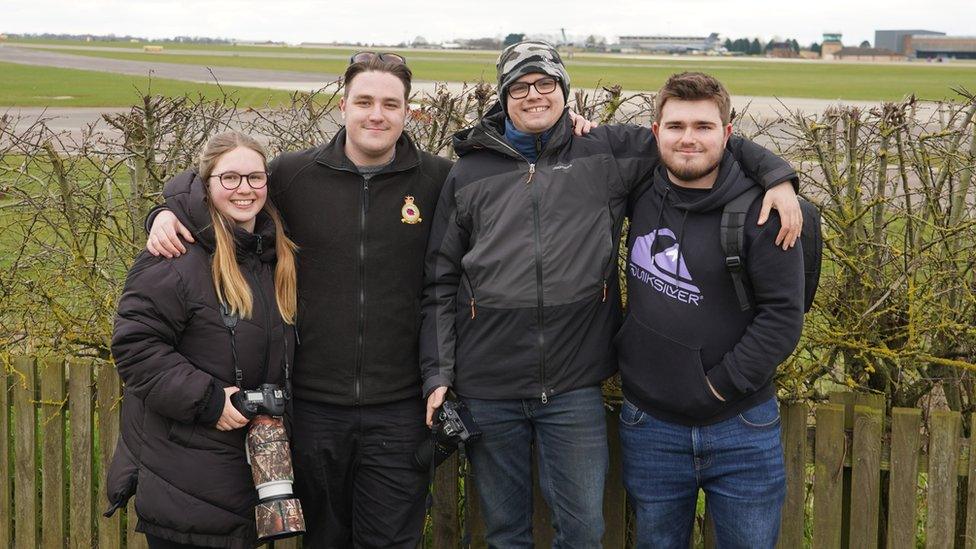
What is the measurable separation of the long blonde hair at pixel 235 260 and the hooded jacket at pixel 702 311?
1.18 meters

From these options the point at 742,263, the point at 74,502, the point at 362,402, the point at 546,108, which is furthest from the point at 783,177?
the point at 74,502

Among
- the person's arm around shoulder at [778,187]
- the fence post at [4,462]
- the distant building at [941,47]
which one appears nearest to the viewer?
the person's arm around shoulder at [778,187]

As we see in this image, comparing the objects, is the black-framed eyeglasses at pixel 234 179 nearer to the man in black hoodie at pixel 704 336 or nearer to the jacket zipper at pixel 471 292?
the jacket zipper at pixel 471 292

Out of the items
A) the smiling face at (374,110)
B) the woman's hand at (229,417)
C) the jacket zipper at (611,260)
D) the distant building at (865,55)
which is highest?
the distant building at (865,55)

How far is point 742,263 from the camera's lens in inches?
119

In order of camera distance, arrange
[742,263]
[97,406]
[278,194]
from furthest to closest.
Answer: [97,406], [278,194], [742,263]

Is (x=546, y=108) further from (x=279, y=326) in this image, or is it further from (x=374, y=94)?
(x=279, y=326)

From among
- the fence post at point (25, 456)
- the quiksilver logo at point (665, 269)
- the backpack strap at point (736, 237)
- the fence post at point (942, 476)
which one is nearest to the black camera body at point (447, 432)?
the quiksilver logo at point (665, 269)

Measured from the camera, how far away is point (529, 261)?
10.6 feet

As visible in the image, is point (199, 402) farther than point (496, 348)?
No

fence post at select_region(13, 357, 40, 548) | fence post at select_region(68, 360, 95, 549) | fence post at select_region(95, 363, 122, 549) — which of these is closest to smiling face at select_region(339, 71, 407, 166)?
fence post at select_region(95, 363, 122, 549)

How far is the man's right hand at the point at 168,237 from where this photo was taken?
3.17m

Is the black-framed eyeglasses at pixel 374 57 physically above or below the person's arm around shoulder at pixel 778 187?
above

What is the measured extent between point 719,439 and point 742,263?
1.95 ft
